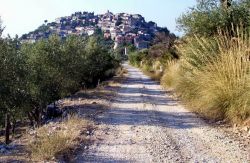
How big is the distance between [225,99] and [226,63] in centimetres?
113

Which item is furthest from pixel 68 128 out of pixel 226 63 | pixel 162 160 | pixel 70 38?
pixel 70 38

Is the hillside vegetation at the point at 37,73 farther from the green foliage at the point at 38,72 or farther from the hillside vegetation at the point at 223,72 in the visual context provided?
the hillside vegetation at the point at 223,72

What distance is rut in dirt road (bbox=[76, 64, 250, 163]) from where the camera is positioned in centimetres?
857

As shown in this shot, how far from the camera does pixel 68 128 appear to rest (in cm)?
1154

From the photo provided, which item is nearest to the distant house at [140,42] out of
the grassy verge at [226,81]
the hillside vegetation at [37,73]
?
the hillside vegetation at [37,73]

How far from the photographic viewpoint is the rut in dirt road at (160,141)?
8570 mm

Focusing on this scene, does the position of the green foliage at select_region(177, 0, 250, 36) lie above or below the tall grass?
above

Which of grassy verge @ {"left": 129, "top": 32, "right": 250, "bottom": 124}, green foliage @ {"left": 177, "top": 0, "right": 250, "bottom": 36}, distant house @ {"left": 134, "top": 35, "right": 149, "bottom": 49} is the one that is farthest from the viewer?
distant house @ {"left": 134, "top": 35, "right": 149, "bottom": 49}

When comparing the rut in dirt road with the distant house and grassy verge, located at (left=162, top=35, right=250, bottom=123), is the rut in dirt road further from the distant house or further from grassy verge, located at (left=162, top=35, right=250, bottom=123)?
the distant house

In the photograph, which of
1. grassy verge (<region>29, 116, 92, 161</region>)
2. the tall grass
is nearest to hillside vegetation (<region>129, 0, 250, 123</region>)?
the tall grass

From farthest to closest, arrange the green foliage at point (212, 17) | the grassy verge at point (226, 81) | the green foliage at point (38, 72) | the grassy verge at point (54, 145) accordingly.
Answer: the green foliage at point (212, 17)
the green foliage at point (38, 72)
the grassy verge at point (226, 81)
the grassy verge at point (54, 145)

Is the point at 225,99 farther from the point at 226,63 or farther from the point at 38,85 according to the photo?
the point at 38,85

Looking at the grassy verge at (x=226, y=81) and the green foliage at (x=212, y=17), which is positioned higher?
the green foliage at (x=212, y=17)

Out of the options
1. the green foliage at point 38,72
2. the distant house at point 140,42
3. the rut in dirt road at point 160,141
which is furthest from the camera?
the distant house at point 140,42
